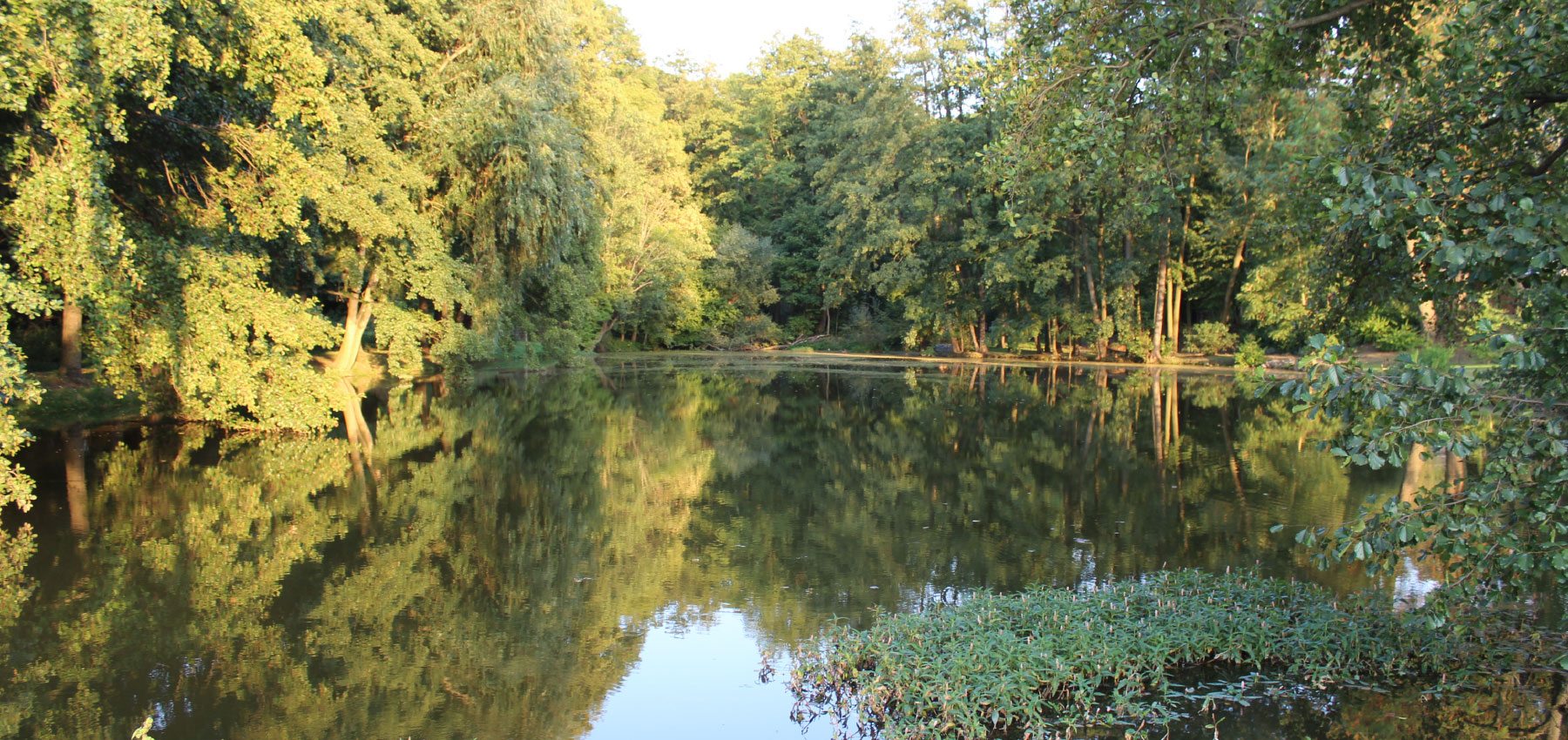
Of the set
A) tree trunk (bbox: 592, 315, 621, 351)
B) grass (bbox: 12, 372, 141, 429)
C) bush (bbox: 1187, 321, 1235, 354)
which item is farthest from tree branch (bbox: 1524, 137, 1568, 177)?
tree trunk (bbox: 592, 315, 621, 351)

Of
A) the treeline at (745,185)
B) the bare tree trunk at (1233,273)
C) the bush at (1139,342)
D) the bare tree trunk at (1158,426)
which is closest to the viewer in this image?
the treeline at (745,185)

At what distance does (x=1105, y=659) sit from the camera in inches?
207

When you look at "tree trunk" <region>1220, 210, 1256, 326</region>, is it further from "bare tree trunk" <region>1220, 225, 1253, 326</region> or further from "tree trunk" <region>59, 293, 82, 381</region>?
"tree trunk" <region>59, 293, 82, 381</region>

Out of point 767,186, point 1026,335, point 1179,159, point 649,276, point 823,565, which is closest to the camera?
point 1179,159

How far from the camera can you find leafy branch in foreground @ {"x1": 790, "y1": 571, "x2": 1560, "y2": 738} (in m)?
4.86

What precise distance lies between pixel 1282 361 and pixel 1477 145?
85.2 ft

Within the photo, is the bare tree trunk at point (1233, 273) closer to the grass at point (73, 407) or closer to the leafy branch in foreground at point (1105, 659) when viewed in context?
the leafy branch in foreground at point (1105, 659)

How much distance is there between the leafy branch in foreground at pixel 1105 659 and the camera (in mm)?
4859

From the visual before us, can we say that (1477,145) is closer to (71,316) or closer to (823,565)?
(823,565)

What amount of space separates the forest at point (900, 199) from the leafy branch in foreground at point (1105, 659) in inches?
53.1

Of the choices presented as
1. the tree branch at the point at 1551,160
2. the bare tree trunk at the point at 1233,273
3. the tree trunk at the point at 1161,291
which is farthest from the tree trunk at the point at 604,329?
the tree branch at the point at 1551,160

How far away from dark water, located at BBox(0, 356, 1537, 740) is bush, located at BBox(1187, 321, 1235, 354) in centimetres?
1711

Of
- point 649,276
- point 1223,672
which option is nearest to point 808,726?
point 1223,672

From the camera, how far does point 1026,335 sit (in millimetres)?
38469
